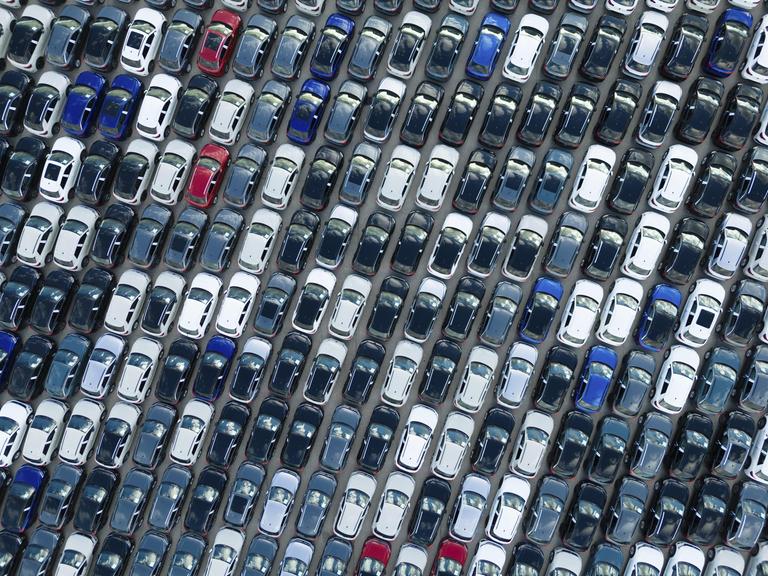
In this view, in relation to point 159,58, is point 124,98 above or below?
below

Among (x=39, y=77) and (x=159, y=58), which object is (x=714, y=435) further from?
(x=39, y=77)

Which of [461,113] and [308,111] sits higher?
[461,113]

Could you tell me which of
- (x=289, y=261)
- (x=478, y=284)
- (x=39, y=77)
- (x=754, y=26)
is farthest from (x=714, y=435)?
(x=39, y=77)

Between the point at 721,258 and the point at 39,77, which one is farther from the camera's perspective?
the point at 39,77

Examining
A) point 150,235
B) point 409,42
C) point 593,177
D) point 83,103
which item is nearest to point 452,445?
point 593,177

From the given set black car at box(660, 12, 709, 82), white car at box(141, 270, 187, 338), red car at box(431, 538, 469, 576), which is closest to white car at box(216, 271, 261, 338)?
white car at box(141, 270, 187, 338)

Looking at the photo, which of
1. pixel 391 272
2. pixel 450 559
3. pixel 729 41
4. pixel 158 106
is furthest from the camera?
pixel 391 272

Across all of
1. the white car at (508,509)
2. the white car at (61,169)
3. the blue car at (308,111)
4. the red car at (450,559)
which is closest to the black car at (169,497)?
the red car at (450,559)

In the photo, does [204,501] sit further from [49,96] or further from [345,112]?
[49,96]

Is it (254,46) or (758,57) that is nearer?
(758,57)
